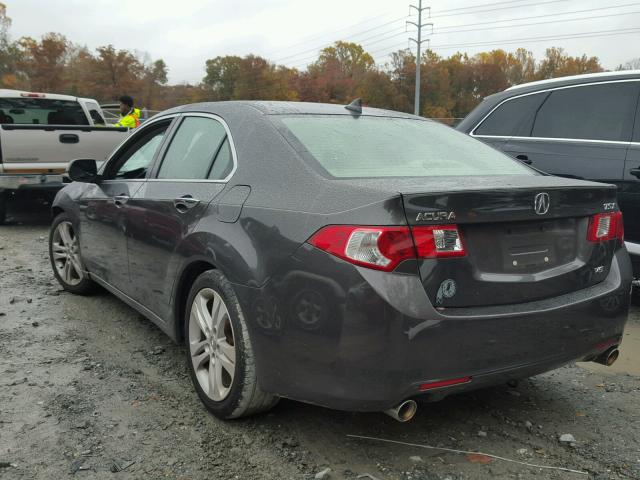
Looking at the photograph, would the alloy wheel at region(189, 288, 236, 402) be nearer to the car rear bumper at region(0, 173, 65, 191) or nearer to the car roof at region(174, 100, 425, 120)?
the car roof at region(174, 100, 425, 120)

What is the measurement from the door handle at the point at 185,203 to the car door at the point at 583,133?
327 cm

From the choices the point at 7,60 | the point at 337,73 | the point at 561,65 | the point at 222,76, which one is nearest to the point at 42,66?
the point at 7,60

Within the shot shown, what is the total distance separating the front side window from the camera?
4.09 m

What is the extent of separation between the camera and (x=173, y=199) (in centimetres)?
345

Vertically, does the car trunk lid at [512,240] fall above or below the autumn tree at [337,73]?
below

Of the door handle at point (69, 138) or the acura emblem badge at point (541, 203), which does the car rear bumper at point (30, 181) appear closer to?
the door handle at point (69, 138)

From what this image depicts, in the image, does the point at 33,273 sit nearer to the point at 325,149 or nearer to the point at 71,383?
the point at 71,383

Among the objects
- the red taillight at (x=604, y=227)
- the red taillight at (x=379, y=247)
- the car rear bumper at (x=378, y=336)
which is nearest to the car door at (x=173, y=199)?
the car rear bumper at (x=378, y=336)

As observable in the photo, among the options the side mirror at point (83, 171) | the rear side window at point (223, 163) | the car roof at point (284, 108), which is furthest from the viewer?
the side mirror at point (83, 171)

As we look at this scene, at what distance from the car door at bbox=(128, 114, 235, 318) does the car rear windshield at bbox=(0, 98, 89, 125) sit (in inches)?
304

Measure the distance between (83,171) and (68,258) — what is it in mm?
933

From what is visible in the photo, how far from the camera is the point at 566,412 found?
3.24 m

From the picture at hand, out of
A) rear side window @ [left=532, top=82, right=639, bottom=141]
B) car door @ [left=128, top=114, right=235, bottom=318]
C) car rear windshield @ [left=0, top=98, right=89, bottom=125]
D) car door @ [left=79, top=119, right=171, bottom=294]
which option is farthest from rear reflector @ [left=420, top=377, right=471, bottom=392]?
car rear windshield @ [left=0, top=98, right=89, bottom=125]

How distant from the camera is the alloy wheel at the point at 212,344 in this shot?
2.97 metres
